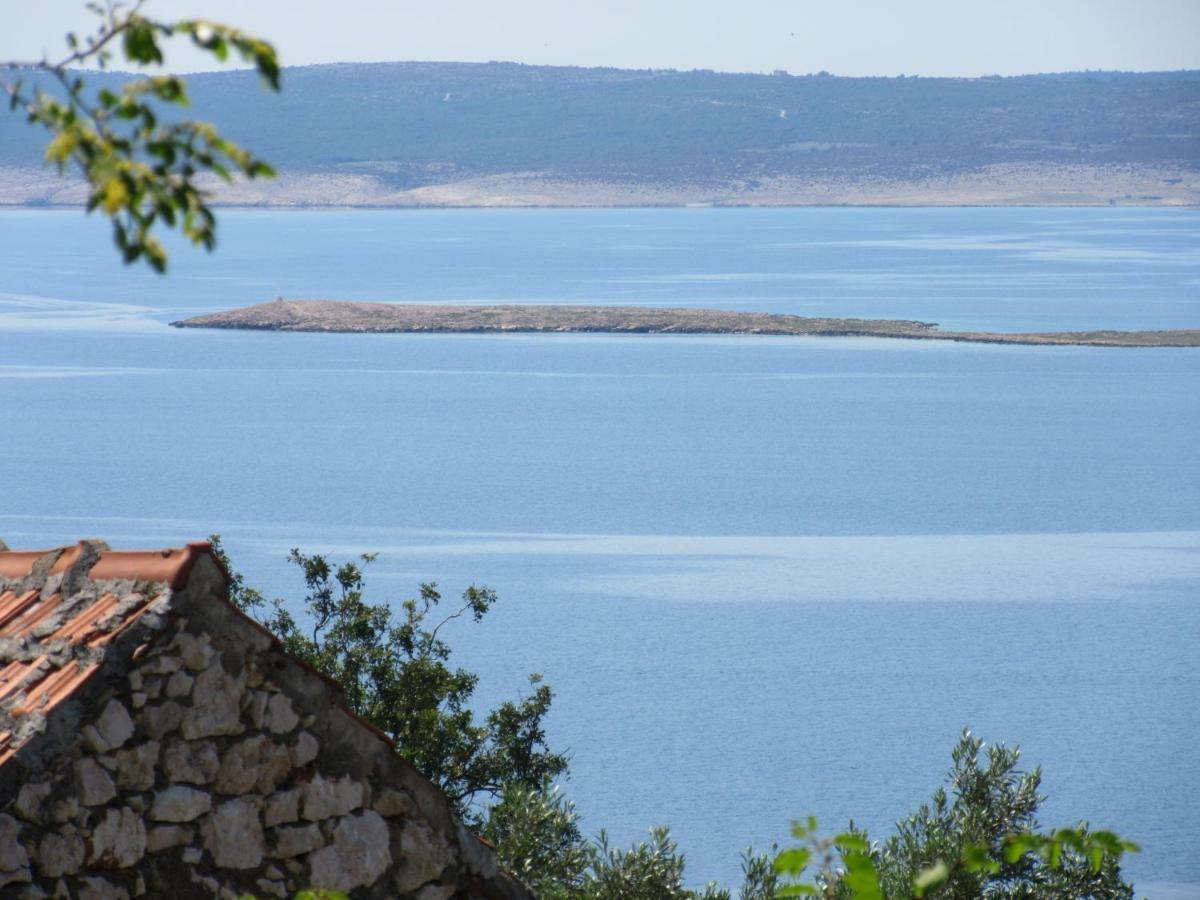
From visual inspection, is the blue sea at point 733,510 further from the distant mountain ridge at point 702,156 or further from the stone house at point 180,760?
the distant mountain ridge at point 702,156

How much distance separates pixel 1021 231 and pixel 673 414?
98.3 m

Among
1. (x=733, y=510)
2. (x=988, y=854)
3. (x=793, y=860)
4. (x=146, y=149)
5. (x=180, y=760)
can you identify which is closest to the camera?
(x=146, y=149)

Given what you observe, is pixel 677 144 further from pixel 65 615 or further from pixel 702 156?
pixel 65 615

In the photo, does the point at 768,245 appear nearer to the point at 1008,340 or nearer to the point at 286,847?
the point at 1008,340

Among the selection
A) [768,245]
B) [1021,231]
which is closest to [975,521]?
[768,245]

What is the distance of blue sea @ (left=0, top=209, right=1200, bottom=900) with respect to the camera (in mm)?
24172

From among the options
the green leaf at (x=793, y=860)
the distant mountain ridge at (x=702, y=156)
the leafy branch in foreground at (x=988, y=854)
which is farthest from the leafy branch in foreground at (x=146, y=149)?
the distant mountain ridge at (x=702, y=156)

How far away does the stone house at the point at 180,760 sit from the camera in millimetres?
4473

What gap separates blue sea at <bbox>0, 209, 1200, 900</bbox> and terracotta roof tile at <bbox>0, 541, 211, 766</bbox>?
8170 mm

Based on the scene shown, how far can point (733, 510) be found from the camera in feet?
125

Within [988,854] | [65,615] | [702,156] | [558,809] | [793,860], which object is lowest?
[793,860]

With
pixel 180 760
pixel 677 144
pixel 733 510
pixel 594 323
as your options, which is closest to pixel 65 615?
pixel 180 760

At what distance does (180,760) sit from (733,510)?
3370cm

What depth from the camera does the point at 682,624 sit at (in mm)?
28531
